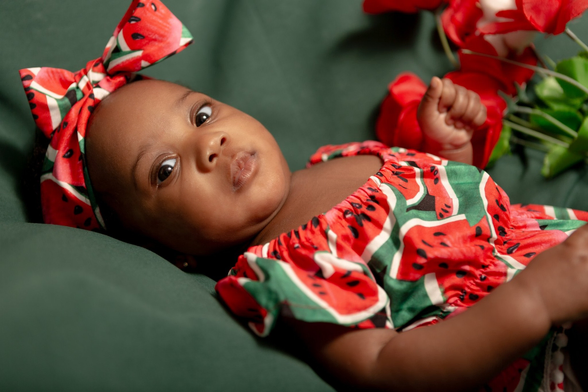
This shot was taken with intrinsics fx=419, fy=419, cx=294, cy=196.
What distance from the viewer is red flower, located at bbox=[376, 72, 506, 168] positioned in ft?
3.70

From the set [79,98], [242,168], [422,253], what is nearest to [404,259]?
[422,253]

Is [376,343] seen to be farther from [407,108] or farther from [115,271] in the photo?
[407,108]

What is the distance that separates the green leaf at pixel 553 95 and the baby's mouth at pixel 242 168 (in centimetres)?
79

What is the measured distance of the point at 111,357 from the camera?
552 mm

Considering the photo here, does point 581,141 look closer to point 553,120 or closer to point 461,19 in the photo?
point 553,120

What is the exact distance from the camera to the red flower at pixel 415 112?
113cm

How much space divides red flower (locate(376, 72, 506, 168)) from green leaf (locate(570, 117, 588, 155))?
0.62 ft

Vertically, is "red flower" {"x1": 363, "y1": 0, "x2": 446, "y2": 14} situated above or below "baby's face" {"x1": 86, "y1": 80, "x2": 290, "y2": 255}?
above

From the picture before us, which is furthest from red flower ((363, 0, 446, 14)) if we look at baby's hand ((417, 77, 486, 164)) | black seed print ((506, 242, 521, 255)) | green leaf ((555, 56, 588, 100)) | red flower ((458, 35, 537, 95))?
black seed print ((506, 242, 521, 255))

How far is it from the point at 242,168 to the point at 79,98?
1.44 feet

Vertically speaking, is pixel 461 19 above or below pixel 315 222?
above

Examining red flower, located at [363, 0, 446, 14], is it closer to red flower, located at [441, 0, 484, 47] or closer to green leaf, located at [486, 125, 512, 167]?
red flower, located at [441, 0, 484, 47]

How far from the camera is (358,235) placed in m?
0.86

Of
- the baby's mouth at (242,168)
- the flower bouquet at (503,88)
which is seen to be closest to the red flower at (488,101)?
the flower bouquet at (503,88)
